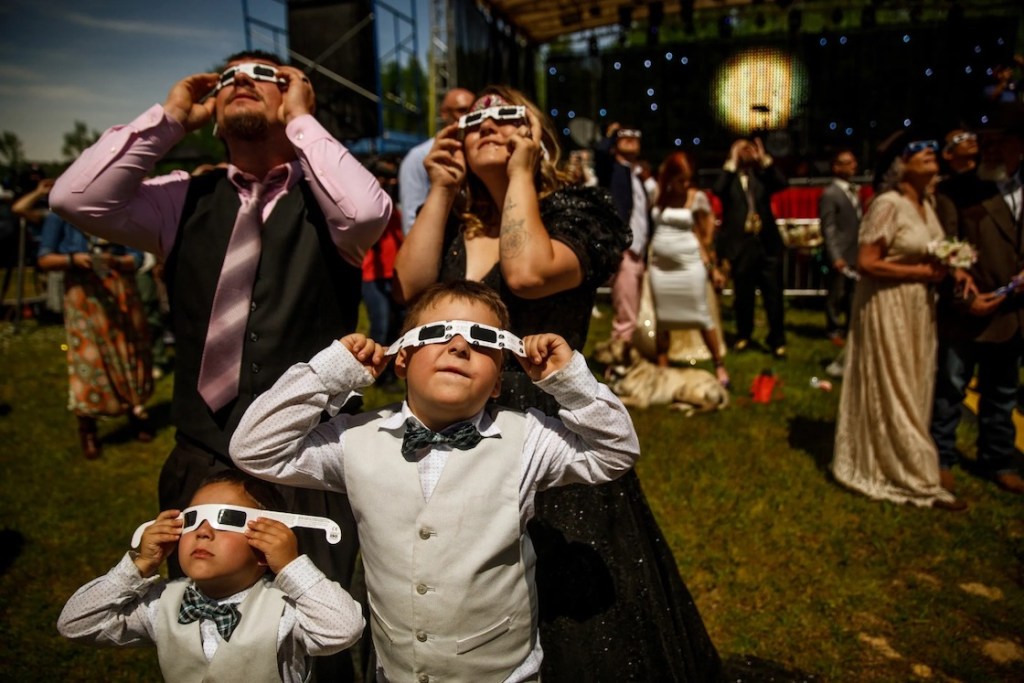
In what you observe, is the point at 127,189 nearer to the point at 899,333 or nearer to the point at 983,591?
the point at 899,333

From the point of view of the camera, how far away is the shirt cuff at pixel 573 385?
1593mm

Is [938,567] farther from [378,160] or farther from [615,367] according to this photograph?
[378,160]

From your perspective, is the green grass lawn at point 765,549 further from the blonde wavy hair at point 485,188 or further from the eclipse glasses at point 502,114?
the eclipse glasses at point 502,114

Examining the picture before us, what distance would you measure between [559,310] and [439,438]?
74cm

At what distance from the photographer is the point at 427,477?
164cm

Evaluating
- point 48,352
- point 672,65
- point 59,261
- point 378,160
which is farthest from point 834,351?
point 672,65

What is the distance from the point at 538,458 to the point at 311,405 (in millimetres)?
573

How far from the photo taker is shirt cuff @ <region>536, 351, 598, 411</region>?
1593 millimetres

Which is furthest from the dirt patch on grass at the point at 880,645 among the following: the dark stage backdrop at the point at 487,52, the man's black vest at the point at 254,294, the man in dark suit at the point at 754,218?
the dark stage backdrop at the point at 487,52

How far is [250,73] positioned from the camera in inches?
82.7

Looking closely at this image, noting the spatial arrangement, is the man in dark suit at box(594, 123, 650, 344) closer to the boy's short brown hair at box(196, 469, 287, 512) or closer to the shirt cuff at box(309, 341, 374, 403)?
the boy's short brown hair at box(196, 469, 287, 512)

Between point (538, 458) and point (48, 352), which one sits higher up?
point (538, 458)

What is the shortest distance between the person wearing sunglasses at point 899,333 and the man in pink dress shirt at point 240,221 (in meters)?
3.32

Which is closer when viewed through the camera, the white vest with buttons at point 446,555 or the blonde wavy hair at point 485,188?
the white vest with buttons at point 446,555
